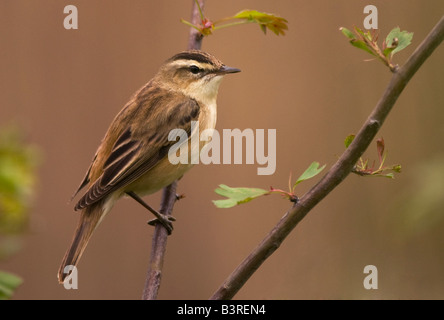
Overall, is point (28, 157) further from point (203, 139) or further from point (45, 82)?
point (45, 82)

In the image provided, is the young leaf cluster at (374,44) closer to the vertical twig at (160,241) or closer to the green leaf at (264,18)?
the green leaf at (264,18)

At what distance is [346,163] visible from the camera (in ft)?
5.82

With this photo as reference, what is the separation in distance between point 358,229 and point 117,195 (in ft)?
6.67

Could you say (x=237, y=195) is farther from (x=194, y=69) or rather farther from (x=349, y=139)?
(x=194, y=69)

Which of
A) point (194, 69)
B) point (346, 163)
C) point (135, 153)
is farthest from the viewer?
point (194, 69)

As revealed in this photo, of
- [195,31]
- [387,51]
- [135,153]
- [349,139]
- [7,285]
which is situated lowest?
[7,285]

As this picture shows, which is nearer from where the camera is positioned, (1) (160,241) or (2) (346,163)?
(2) (346,163)

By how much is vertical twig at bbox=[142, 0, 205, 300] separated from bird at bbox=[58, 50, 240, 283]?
81mm

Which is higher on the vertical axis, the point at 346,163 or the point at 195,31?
the point at 195,31

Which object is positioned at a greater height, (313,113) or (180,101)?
(313,113)

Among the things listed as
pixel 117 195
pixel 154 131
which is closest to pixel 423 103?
pixel 154 131

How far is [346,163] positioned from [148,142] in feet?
6.88

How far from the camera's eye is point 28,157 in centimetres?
172

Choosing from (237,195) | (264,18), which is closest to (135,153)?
(264,18)
